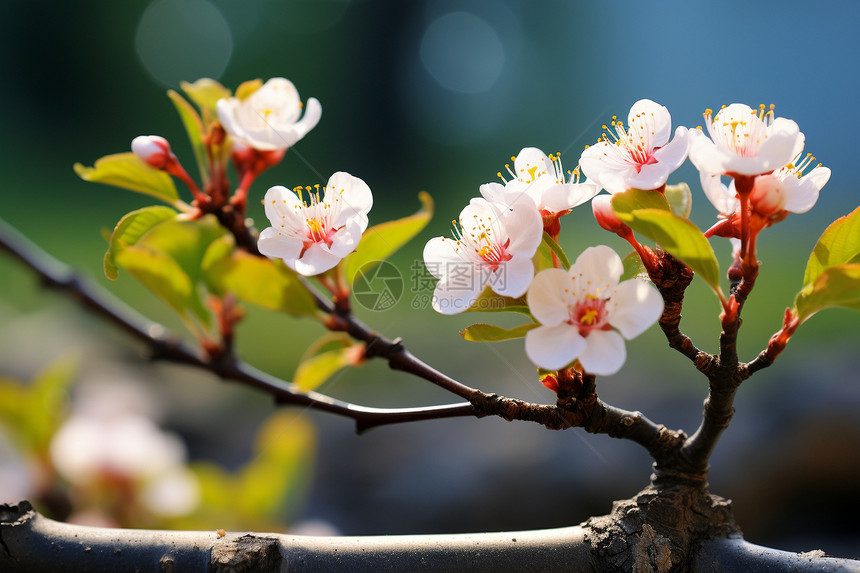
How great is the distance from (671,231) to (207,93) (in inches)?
14.4

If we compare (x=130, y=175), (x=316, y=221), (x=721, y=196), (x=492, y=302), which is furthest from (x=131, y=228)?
A: (x=721, y=196)

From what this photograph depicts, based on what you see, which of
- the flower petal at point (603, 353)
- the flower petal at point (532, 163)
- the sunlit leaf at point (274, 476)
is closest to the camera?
the flower petal at point (603, 353)

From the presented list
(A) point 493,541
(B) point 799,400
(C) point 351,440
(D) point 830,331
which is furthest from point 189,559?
(D) point 830,331

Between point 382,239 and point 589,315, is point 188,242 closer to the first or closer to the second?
point 382,239

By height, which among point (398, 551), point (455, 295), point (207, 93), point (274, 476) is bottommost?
point (398, 551)

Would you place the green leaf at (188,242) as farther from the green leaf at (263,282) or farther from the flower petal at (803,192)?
the flower petal at (803,192)

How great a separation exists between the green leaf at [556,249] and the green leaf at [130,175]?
0.97 ft

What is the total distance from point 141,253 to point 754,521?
4.41 ft

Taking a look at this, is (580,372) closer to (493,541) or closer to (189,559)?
(493,541)

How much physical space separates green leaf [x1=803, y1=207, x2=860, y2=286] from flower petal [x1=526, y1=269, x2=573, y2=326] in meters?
0.14

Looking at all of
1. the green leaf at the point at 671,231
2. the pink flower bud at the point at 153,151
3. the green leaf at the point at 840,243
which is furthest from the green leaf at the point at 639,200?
the pink flower bud at the point at 153,151

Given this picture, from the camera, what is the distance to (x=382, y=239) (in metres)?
0.45

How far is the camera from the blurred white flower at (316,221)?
362 mm

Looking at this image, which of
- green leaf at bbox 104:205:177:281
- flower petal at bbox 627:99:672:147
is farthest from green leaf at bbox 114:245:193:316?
flower petal at bbox 627:99:672:147
